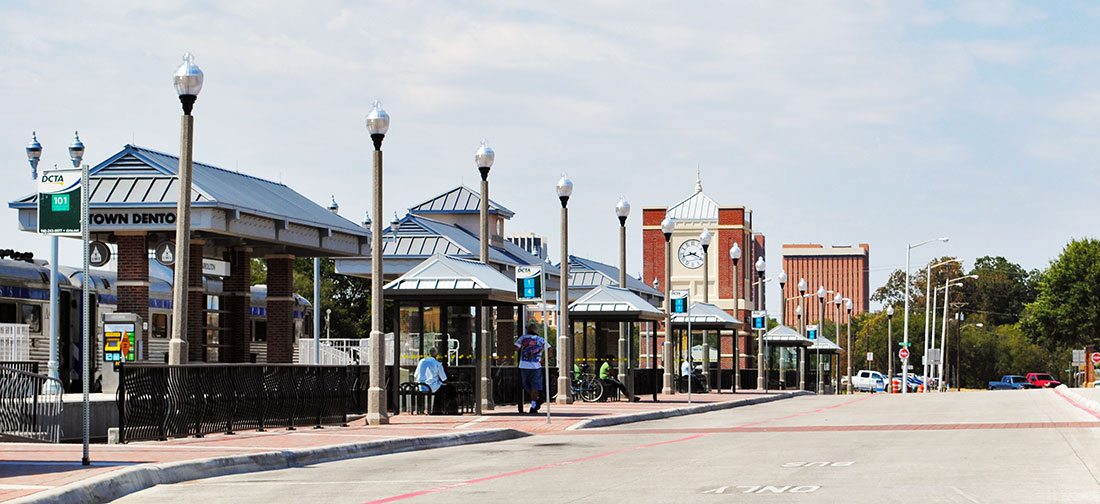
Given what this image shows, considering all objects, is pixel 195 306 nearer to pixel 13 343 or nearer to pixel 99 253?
pixel 99 253

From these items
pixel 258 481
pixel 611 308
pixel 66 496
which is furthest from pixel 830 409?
pixel 66 496

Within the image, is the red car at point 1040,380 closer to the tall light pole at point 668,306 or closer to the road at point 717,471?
the tall light pole at point 668,306

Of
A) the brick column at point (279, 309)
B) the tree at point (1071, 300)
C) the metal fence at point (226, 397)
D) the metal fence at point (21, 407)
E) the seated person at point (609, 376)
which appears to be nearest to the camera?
the metal fence at point (226, 397)

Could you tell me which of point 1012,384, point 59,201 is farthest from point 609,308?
point 1012,384

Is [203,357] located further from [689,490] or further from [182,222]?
[689,490]

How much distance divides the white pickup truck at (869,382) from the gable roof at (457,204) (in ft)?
169

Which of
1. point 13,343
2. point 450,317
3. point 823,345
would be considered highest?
point 450,317

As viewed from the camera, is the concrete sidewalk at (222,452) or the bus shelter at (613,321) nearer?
the concrete sidewalk at (222,452)

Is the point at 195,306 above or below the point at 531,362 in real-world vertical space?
above

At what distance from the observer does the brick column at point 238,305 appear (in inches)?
1390

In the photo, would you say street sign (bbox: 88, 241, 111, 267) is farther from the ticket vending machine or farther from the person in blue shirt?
the person in blue shirt

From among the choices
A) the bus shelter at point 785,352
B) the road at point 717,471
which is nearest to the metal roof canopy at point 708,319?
the bus shelter at point 785,352

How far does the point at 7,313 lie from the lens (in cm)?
3228

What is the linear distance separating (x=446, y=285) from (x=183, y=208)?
339 inches
